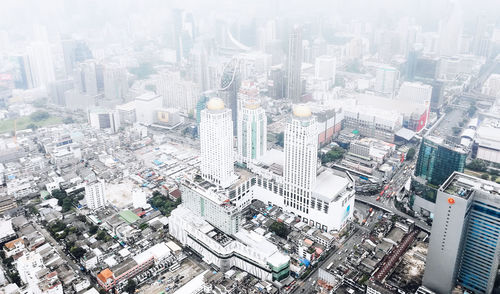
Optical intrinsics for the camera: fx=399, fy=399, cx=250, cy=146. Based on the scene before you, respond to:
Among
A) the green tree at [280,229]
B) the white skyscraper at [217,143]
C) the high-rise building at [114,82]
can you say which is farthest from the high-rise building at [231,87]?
the high-rise building at [114,82]

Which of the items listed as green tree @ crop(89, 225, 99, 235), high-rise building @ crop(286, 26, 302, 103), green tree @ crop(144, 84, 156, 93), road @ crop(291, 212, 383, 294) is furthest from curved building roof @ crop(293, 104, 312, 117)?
green tree @ crop(144, 84, 156, 93)

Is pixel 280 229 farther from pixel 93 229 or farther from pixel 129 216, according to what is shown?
pixel 93 229

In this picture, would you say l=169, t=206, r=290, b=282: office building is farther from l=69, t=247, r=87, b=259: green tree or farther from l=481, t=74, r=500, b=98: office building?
l=481, t=74, r=500, b=98: office building

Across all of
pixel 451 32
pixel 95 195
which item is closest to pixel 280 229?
pixel 95 195

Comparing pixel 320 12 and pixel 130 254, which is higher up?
pixel 320 12

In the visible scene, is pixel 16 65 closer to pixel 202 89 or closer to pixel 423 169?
pixel 202 89

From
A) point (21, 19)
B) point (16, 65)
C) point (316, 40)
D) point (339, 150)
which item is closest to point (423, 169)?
point (339, 150)

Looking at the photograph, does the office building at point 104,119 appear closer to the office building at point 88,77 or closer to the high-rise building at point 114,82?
the high-rise building at point 114,82
